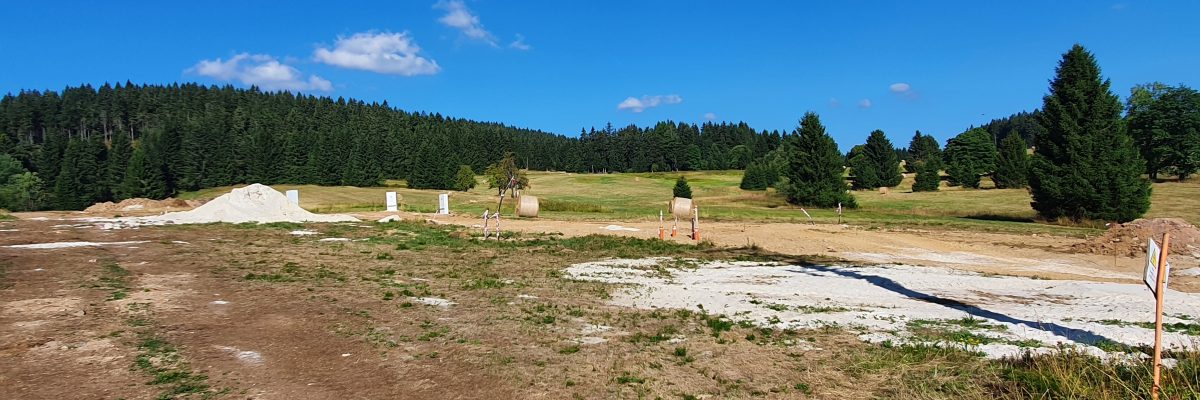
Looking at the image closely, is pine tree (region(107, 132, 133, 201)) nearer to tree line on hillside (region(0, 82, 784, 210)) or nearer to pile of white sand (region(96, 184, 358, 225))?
tree line on hillside (region(0, 82, 784, 210))

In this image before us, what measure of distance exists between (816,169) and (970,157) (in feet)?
139

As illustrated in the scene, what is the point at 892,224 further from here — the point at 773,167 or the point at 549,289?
the point at 773,167

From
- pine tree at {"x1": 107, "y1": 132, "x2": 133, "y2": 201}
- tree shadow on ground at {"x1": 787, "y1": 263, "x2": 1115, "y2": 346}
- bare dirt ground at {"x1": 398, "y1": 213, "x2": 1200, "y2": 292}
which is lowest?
bare dirt ground at {"x1": 398, "y1": 213, "x2": 1200, "y2": 292}

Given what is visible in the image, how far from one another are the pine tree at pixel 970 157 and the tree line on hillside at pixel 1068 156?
16 centimetres

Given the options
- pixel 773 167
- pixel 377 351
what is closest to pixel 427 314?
pixel 377 351

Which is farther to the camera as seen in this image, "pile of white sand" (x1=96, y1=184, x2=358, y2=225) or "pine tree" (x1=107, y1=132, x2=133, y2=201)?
"pine tree" (x1=107, y1=132, x2=133, y2=201)

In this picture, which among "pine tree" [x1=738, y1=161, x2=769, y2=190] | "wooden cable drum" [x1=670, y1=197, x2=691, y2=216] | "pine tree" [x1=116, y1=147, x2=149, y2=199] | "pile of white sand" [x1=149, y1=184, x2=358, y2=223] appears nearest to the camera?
"pile of white sand" [x1=149, y1=184, x2=358, y2=223]

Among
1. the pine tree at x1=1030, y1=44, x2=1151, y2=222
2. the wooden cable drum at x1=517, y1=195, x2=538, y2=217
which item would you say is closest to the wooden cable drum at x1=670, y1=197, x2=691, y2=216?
the wooden cable drum at x1=517, y1=195, x2=538, y2=217

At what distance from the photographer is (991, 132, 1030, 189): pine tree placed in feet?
236

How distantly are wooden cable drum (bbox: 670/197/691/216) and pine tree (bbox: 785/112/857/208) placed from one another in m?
23.1

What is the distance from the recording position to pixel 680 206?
1400 inches

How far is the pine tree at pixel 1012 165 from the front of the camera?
236 ft

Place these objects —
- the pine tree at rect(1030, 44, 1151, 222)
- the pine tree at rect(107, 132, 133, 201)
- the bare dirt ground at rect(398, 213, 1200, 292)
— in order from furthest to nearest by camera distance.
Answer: the pine tree at rect(107, 132, 133, 201), the pine tree at rect(1030, 44, 1151, 222), the bare dirt ground at rect(398, 213, 1200, 292)

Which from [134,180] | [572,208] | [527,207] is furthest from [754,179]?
[134,180]
